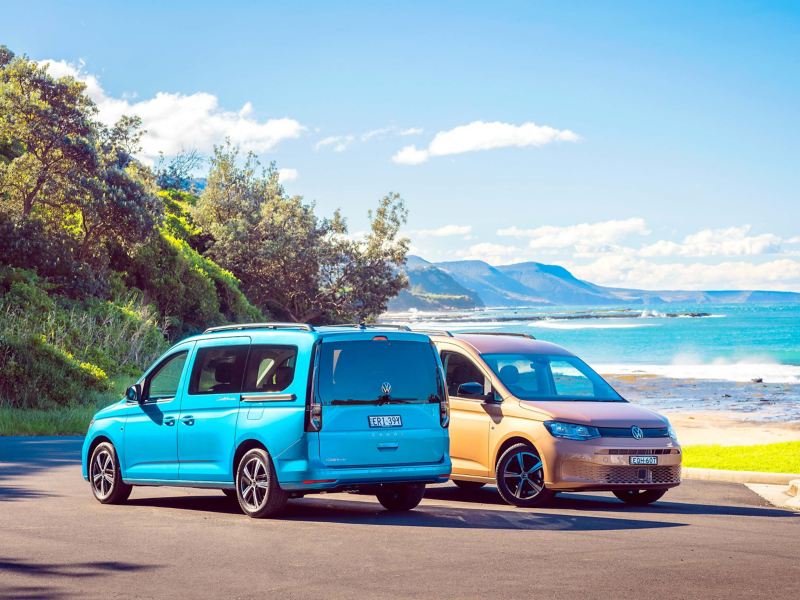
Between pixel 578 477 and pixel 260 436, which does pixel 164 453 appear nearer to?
pixel 260 436

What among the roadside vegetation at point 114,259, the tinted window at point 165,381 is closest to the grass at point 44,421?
the roadside vegetation at point 114,259

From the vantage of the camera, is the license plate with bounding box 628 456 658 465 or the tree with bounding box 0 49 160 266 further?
the tree with bounding box 0 49 160 266

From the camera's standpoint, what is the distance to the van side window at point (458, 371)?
14.4m

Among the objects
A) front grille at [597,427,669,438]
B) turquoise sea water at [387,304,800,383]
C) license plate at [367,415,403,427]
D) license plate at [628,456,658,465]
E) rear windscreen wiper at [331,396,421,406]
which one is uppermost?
turquoise sea water at [387,304,800,383]

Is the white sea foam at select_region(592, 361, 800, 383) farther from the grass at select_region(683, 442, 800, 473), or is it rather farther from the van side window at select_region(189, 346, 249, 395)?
the van side window at select_region(189, 346, 249, 395)

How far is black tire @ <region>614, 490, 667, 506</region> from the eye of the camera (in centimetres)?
1424

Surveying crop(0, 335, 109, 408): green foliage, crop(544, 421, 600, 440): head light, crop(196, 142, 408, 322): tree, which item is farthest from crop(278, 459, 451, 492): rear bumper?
→ crop(196, 142, 408, 322): tree

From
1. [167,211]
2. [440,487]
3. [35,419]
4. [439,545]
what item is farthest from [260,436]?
[167,211]

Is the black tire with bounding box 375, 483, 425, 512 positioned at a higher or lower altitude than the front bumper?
lower

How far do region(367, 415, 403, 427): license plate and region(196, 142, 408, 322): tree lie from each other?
4301 cm

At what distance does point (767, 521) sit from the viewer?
41.8 feet

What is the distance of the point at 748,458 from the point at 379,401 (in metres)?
9.02

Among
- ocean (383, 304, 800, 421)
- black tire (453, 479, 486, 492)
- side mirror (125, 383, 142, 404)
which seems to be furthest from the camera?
ocean (383, 304, 800, 421)

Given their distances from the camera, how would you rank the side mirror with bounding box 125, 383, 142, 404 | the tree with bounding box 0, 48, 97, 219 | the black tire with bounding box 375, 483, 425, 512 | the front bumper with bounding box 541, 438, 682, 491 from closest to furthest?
the black tire with bounding box 375, 483, 425, 512 → the front bumper with bounding box 541, 438, 682, 491 → the side mirror with bounding box 125, 383, 142, 404 → the tree with bounding box 0, 48, 97, 219
